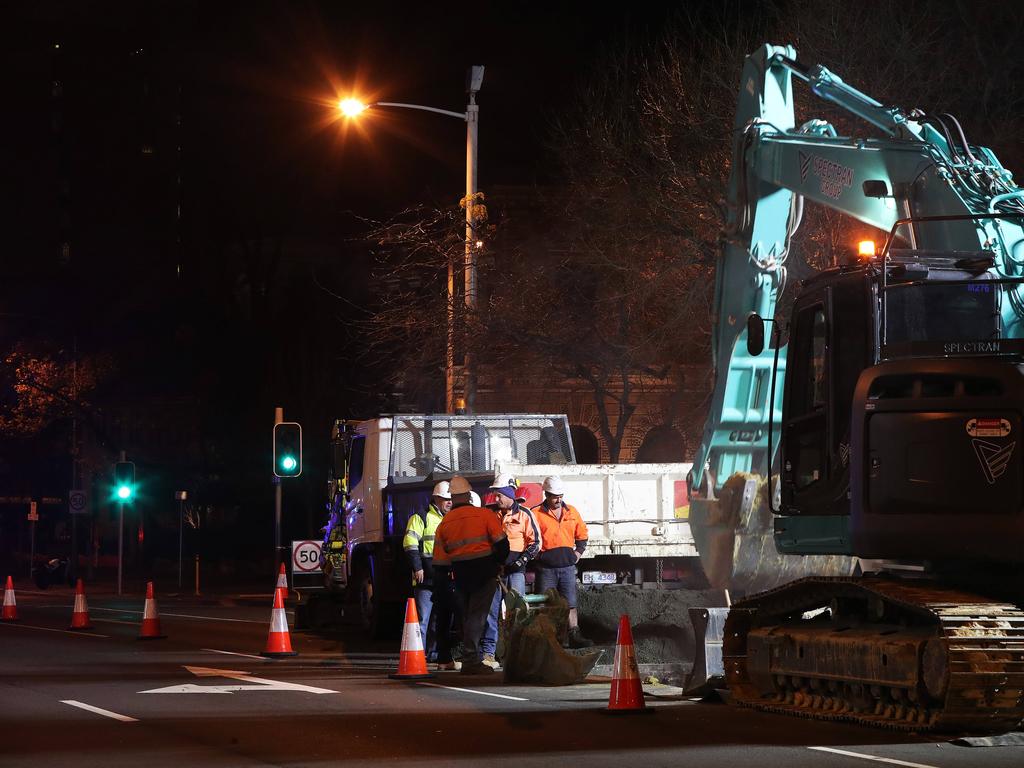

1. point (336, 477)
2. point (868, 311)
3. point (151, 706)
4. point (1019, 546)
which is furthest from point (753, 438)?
point (336, 477)

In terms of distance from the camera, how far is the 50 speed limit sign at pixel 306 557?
75.4 feet

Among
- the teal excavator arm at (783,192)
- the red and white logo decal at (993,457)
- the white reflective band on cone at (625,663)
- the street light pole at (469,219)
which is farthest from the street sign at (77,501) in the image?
the red and white logo decal at (993,457)

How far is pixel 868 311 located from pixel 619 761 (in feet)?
11.6

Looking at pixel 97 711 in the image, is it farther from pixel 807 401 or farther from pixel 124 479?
pixel 124 479

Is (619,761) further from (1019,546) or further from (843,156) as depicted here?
(843,156)

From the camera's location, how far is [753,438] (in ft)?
48.6

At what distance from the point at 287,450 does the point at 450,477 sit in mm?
5235

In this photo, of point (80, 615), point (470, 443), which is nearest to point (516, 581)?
point (470, 443)

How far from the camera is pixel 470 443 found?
872 inches

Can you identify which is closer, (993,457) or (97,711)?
(993,457)

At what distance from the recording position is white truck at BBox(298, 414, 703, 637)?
2008 centimetres

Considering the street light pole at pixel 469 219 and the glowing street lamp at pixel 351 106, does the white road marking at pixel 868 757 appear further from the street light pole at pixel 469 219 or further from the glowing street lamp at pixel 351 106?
the glowing street lamp at pixel 351 106

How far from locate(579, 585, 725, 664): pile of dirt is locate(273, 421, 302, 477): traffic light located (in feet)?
27.4

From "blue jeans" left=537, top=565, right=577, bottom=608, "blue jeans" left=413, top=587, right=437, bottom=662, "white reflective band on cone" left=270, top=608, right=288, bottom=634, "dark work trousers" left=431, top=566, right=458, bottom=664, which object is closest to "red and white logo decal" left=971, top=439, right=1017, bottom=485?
"dark work trousers" left=431, top=566, right=458, bottom=664
